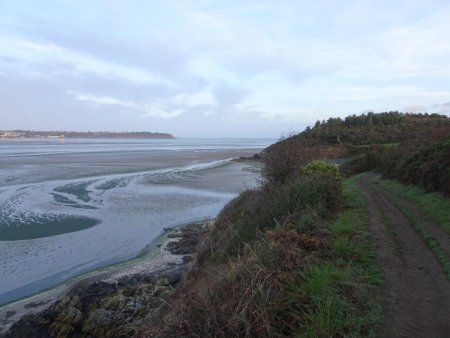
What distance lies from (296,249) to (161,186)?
34223mm

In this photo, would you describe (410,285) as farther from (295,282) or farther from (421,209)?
(421,209)

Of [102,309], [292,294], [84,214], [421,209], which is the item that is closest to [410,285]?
[292,294]

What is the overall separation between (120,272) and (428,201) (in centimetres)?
1146

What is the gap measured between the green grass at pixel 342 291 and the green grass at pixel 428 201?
3.15m

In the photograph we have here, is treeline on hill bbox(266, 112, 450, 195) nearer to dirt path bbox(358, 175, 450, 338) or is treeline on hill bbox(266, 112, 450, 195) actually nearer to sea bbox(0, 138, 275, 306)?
dirt path bbox(358, 175, 450, 338)

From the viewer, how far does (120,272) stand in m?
17.5

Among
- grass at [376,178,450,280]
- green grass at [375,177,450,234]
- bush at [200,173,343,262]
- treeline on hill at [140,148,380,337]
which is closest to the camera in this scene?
treeline on hill at [140,148,380,337]

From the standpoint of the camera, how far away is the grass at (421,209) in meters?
8.23

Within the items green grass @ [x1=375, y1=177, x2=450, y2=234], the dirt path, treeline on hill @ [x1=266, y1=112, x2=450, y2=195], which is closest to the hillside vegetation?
the dirt path

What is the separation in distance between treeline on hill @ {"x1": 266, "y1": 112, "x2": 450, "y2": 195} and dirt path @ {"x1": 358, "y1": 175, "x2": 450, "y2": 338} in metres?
4.68

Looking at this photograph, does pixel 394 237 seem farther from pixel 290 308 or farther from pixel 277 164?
pixel 277 164

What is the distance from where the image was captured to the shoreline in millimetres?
14039


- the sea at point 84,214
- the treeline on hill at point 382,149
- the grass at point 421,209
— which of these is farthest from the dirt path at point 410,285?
the sea at point 84,214

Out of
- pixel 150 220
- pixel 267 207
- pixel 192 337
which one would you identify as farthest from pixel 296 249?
pixel 150 220
